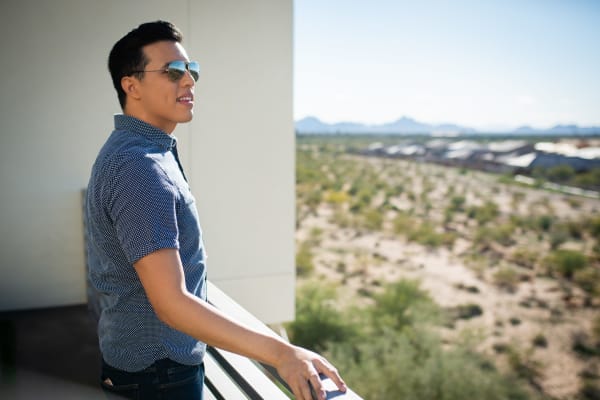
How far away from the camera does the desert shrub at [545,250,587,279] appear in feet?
87.7

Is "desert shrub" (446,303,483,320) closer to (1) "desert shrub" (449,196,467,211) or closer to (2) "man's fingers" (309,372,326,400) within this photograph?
(1) "desert shrub" (449,196,467,211)

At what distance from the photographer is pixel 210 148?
4281 mm

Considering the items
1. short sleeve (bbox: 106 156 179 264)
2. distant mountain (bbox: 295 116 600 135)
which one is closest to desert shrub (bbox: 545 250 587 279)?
short sleeve (bbox: 106 156 179 264)

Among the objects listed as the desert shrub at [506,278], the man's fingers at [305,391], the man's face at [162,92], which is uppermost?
the man's face at [162,92]

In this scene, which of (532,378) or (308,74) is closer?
(532,378)

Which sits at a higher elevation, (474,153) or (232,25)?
(232,25)

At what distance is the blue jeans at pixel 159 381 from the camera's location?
3.57 feet

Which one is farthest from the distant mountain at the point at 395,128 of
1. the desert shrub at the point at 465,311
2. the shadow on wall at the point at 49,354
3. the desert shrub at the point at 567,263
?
the shadow on wall at the point at 49,354

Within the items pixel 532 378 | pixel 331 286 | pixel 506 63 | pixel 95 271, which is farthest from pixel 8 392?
pixel 506 63

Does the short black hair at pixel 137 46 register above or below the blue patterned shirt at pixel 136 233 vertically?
above

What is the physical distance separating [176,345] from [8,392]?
1970mm

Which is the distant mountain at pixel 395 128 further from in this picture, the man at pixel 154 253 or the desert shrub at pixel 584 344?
the man at pixel 154 253

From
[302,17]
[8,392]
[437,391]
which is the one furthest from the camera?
[302,17]

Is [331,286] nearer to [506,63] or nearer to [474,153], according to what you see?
[474,153]
